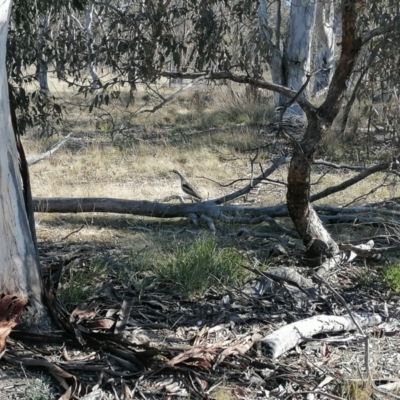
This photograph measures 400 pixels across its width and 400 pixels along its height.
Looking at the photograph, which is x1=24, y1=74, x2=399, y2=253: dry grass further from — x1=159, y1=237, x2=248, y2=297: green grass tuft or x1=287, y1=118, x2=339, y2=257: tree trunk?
x1=159, y1=237, x2=248, y2=297: green grass tuft

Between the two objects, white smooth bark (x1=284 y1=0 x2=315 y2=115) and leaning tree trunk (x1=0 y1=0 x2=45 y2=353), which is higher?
white smooth bark (x1=284 y1=0 x2=315 y2=115)

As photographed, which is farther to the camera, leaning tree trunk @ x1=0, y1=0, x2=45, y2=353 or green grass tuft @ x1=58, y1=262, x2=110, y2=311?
green grass tuft @ x1=58, y1=262, x2=110, y2=311

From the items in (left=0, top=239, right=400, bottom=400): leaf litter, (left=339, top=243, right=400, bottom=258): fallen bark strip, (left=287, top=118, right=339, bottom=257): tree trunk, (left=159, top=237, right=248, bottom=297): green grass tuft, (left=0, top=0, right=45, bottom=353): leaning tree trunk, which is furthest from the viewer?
(left=339, top=243, right=400, bottom=258): fallen bark strip

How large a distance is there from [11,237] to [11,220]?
0.35 feet

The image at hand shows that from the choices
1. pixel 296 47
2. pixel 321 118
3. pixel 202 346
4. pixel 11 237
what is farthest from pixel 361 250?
pixel 296 47

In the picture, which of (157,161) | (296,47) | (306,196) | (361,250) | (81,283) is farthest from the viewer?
(296,47)

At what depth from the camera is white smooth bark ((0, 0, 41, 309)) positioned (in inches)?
179

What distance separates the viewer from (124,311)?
5246mm

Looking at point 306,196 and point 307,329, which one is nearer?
point 307,329

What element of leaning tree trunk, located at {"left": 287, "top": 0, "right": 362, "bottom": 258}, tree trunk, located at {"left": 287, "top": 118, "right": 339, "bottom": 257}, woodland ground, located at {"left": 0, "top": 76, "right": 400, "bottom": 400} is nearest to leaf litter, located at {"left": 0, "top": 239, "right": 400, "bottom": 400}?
woodland ground, located at {"left": 0, "top": 76, "right": 400, "bottom": 400}

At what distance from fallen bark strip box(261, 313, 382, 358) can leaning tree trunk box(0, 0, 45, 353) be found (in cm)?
152

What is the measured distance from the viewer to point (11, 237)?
463 cm

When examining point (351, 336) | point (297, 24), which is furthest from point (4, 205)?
point (297, 24)

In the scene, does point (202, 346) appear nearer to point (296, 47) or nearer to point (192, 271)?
point (192, 271)
